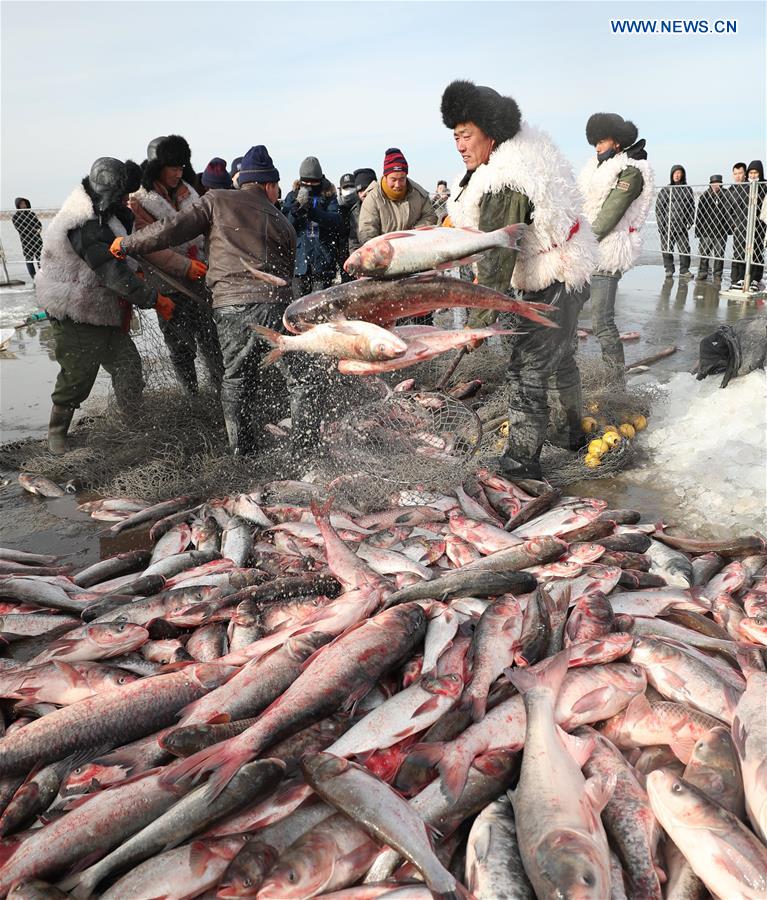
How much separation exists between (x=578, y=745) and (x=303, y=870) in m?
1.07

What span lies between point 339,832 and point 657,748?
131 cm

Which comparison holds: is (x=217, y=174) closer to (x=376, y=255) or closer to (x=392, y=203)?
(x=392, y=203)

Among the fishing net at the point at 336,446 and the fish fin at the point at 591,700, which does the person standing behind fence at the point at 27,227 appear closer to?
the fishing net at the point at 336,446

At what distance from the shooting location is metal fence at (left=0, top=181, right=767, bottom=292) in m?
13.3

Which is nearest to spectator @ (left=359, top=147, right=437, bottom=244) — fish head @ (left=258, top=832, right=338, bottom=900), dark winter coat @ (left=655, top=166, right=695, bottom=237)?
fish head @ (left=258, top=832, right=338, bottom=900)

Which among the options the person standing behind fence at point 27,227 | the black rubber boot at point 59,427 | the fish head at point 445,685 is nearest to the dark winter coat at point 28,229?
the person standing behind fence at point 27,227

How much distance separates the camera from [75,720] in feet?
8.85

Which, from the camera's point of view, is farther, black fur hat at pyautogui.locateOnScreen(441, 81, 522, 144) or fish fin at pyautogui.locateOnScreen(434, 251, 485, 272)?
black fur hat at pyautogui.locateOnScreen(441, 81, 522, 144)

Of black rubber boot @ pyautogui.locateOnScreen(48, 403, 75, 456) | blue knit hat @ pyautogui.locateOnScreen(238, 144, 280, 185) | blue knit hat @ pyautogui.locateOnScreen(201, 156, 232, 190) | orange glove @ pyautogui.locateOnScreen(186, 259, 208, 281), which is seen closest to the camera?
blue knit hat @ pyautogui.locateOnScreen(238, 144, 280, 185)

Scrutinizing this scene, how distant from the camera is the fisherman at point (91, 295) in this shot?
19.8 ft

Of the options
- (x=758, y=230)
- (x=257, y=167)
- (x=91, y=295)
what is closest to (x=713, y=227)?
(x=758, y=230)

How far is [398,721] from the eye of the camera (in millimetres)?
2557

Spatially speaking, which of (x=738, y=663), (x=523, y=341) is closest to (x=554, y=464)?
(x=523, y=341)

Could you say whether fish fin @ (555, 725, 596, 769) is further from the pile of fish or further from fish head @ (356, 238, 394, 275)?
fish head @ (356, 238, 394, 275)
